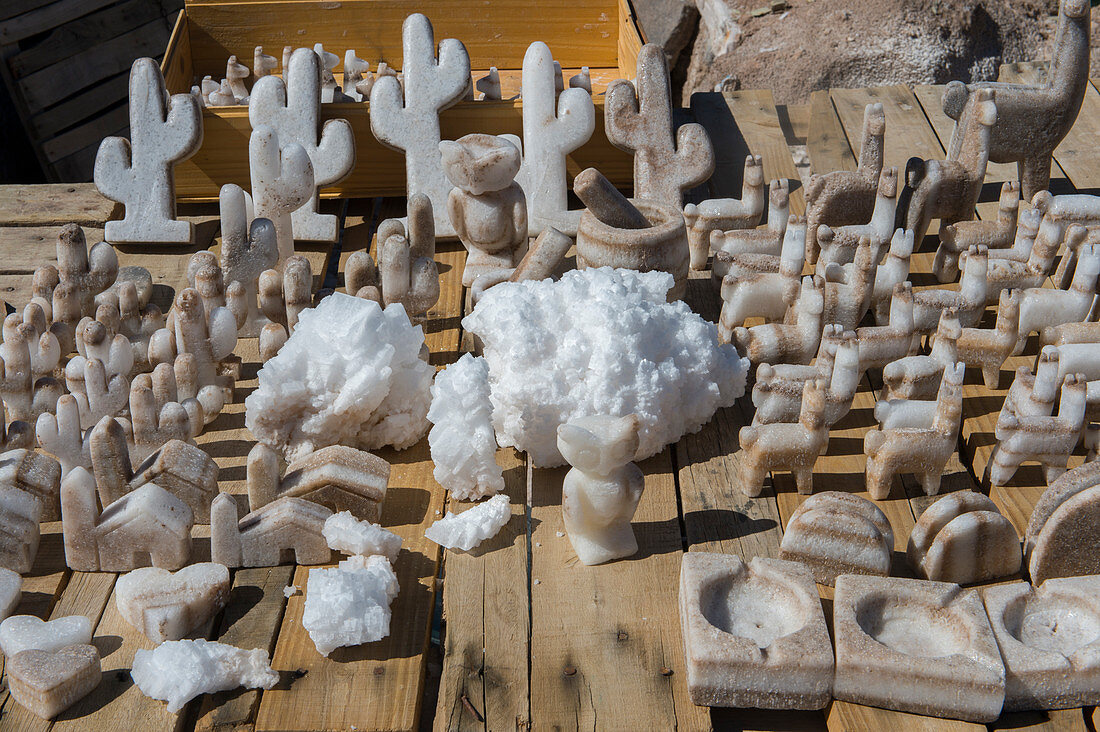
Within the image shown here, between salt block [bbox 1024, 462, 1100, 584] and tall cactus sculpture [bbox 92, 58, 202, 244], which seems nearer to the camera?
salt block [bbox 1024, 462, 1100, 584]

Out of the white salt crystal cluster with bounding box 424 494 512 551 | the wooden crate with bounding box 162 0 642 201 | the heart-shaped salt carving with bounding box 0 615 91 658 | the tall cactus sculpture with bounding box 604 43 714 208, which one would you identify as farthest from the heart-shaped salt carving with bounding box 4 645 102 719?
the wooden crate with bounding box 162 0 642 201

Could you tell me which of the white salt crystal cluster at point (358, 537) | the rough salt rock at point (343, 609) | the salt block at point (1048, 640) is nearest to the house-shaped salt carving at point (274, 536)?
the white salt crystal cluster at point (358, 537)

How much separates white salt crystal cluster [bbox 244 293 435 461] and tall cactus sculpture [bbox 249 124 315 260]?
695mm

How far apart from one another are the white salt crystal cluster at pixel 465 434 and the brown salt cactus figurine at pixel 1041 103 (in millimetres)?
1845

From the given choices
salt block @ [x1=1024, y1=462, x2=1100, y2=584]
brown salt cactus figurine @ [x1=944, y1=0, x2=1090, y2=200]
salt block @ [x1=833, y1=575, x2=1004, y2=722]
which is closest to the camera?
salt block @ [x1=833, y1=575, x2=1004, y2=722]

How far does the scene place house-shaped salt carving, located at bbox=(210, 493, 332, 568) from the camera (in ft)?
7.38

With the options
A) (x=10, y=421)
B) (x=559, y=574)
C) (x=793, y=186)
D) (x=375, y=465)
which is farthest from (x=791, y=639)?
(x=793, y=186)

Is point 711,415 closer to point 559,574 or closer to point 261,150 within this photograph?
point 559,574

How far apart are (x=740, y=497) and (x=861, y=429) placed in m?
0.42

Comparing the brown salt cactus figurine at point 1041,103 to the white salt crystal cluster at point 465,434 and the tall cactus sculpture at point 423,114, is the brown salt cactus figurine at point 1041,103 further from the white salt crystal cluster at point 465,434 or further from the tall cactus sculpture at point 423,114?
the white salt crystal cluster at point 465,434

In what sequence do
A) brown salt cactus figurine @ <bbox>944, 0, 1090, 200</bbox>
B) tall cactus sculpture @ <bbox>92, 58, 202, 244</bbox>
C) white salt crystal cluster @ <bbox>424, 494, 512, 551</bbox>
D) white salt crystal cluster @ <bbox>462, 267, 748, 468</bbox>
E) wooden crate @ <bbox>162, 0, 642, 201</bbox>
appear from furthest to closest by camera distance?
wooden crate @ <bbox>162, 0, 642, 201</bbox>
tall cactus sculpture @ <bbox>92, 58, 202, 244</bbox>
brown salt cactus figurine @ <bbox>944, 0, 1090, 200</bbox>
white salt crystal cluster @ <bbox>462, 267, 748, 468</bbox>
white salt crystal cluster @ <bbox>424, 494, 512, 551</bbox>

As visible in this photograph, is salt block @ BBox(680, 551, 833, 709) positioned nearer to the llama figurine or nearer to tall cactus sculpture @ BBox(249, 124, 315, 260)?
the llama figurine

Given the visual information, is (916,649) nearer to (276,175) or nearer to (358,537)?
(358,537)

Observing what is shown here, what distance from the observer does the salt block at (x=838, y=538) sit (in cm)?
218
